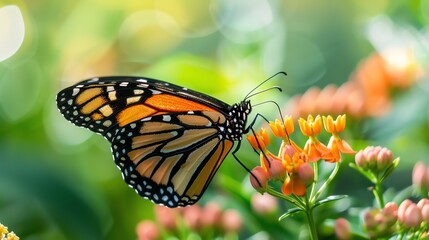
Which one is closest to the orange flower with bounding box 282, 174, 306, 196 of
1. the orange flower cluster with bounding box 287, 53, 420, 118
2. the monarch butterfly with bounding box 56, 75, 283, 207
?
the monarch butterfly with bounding box 56, 75, 283, 207

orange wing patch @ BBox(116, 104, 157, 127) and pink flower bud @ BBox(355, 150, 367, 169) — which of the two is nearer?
pink flower bud @ BBox(355, 150, 367, 169)

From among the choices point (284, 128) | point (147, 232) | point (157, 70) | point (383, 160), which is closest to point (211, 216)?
point (147, 232)

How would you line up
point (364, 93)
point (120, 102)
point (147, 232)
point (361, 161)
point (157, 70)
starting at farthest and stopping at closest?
point (157, 70) → point (364, 93) → point (120, 102) → point (147, 232) → point (361, 161)

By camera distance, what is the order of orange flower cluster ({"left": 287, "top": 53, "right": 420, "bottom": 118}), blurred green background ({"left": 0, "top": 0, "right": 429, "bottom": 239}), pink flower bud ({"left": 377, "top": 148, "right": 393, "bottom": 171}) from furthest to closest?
1. blurred green background ({"left": 0, "top": 0, "right": 429, "bottom": 239})
2. orange flower cluster ({"left": 287, "top": 53, "right": 420, "bottom": 118})
3. pink flower bud ({"left": 377, "top": 148, "right": 393, "bottom": 171})

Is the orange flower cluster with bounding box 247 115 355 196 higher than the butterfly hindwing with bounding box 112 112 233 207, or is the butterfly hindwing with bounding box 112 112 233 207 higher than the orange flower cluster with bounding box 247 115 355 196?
the butterfly hindwing with bounding box 112 112 233 207

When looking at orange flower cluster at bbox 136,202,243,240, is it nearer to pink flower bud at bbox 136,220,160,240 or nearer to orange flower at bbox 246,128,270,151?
pink flower bud at bbox 136,220,160,240

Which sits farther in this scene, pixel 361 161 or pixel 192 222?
pixel 192 222

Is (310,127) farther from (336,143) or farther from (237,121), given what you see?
(237,121)

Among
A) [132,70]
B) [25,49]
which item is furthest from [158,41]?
[25,49]
